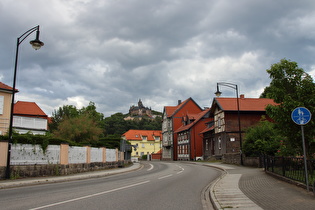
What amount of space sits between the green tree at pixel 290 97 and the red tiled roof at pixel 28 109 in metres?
32.1

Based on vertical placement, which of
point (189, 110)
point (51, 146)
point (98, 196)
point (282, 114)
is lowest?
point (98, 196)

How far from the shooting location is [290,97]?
47.5 feet

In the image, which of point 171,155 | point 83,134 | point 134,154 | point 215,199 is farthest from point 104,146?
point 134,154

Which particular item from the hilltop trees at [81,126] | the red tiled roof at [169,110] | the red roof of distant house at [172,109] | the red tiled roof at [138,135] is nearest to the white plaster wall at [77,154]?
the hilltop trees at [81,126]

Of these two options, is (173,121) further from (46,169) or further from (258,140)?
(46,169)

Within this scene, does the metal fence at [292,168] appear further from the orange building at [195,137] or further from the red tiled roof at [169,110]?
the red tiled roof at [169,110]

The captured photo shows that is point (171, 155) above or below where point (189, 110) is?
below

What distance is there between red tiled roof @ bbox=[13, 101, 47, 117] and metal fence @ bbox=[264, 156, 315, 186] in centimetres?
3156

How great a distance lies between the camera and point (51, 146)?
19953mm

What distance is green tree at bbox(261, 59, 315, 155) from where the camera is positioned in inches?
566

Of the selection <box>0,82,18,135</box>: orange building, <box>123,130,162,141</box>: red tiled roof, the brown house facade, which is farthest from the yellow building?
<box>0,82,18,135</box>: orange building

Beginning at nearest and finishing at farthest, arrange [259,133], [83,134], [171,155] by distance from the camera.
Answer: [259,133]
[83,134]
[171,155]

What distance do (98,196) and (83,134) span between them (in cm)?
2729

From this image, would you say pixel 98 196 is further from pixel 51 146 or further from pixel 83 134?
pixel 83 134
